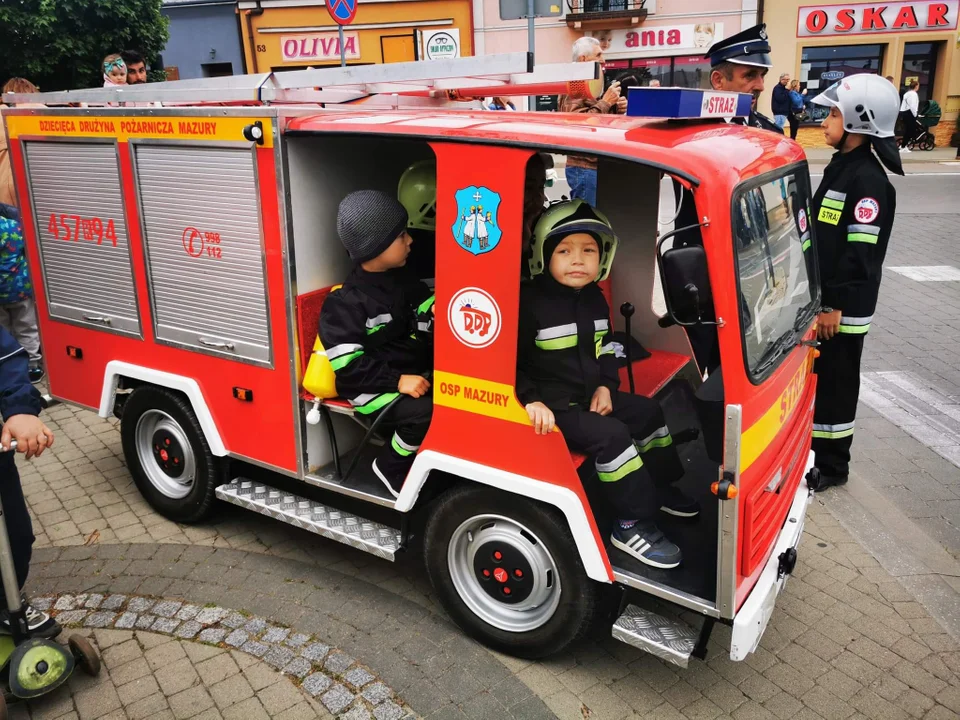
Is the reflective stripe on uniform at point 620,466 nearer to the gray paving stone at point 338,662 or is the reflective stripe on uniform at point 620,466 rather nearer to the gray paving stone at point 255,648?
the gray paving stone at point 338,662

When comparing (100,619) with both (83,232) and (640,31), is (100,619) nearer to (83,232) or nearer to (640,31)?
(83,232)

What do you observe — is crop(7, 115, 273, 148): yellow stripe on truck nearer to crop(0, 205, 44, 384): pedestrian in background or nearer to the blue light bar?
the blue light bar

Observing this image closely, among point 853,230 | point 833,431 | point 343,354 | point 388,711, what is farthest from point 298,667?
point 853,230

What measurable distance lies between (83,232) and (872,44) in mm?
25811

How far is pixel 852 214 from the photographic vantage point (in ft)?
15.3

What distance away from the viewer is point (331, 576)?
170 inches

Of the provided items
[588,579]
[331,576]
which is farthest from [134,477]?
[588,579]

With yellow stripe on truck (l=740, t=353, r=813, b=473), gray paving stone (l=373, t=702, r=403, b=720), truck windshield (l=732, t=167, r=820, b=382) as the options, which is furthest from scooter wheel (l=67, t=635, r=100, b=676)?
truck windshield (l=732, t=167, r=820, b=382)

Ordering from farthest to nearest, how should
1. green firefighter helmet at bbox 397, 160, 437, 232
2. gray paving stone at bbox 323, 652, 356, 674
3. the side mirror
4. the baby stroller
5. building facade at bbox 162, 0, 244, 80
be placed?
1. building facade at bbox 162, 0, 244, 80
2. the baby stroller
3. green firefighter helmet at bbox 397, 160, 437, 232
4. gray paving stone at bbox 323, 652, 356, 674
5. the side mirror

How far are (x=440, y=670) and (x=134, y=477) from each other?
249 cm

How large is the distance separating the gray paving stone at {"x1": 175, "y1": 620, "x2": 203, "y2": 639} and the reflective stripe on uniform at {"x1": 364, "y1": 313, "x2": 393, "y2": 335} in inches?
64.8

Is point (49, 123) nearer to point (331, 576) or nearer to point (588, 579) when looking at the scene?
point (331, 576)

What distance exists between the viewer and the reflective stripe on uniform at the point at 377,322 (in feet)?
12.2

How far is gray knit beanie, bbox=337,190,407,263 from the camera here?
3.64 meters
